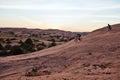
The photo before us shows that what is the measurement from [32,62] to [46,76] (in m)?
7.27

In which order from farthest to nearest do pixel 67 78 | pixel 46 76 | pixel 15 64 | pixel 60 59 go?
pixel 15 64, pixel 60 59, pixel 46 76, pixel 67 78

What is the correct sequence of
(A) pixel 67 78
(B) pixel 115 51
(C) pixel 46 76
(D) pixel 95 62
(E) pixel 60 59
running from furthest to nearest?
(E) pixel 60 59
(B) pixel 115 51
(D) pixel 95 62
(C) pixel 46 76
(A) pixel 67 78

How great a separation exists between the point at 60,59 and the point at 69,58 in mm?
1065

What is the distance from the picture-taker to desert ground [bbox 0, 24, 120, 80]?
66.6ft

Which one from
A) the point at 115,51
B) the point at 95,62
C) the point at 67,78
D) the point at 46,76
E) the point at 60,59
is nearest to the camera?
the point at 67,78

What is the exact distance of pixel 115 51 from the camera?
24.9m

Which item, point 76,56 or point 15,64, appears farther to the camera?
point 15,64

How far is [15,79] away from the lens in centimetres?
2256

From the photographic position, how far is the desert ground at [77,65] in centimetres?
2030

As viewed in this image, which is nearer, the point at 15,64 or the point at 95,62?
the point at 95,62

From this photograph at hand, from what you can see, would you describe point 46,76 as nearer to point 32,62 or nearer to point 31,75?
point 31,75

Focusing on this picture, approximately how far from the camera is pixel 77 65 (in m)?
23.1

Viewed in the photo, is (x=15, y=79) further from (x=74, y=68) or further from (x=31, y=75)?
(x=74, y=68)

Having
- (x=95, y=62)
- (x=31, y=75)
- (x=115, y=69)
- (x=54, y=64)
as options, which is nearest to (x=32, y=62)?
(x=54, y=64)
